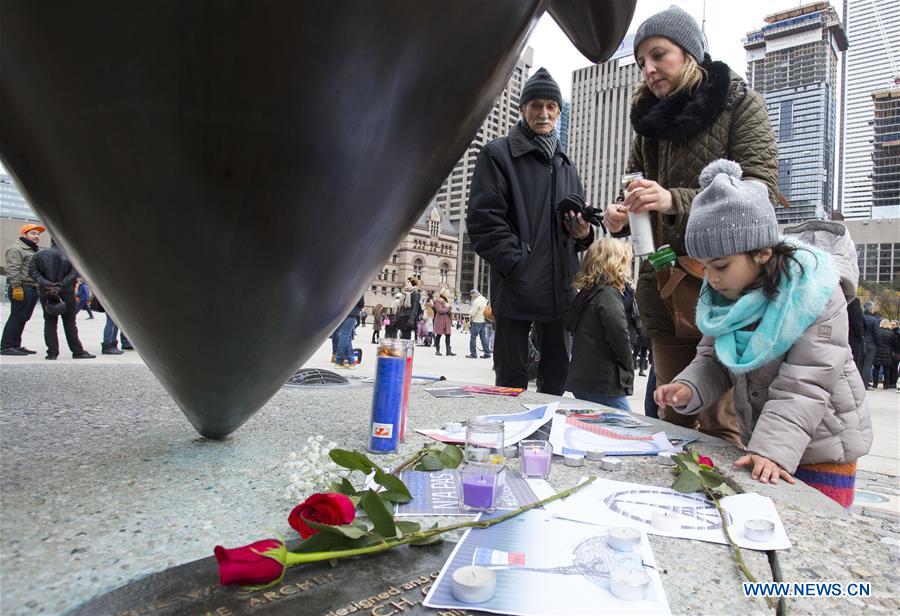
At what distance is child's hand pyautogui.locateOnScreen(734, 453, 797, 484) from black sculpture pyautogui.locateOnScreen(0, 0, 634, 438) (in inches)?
35.3

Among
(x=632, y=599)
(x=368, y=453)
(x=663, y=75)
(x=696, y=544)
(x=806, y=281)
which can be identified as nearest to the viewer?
(x=632, y=599)

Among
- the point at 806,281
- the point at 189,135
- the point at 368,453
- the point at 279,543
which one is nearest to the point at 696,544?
the point at 279,543

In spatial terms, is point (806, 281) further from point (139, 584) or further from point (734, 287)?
point (139, 584)

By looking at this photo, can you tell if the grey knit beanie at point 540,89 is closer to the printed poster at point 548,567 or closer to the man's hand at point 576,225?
the man's hand at point 576,225

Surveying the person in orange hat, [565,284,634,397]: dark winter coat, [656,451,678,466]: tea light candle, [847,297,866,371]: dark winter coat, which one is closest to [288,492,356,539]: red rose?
[656,451,678,466]: tea light candle

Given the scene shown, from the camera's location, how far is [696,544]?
757mm

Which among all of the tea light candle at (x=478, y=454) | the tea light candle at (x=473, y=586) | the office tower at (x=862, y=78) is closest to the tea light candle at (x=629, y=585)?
the tea light candle at (x=473, y=586)

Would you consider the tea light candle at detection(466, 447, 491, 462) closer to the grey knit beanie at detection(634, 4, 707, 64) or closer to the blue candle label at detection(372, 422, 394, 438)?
the blue candle label at detection(372, 422, 394, 438)

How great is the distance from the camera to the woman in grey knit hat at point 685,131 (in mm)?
1673

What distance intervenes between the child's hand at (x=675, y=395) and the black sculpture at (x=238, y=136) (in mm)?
1062

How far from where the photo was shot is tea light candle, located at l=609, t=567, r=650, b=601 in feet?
1.93

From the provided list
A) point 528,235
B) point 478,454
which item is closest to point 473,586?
point 478,454

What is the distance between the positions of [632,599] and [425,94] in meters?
0.53

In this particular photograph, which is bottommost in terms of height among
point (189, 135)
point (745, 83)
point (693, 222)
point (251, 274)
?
point (251, 274)
